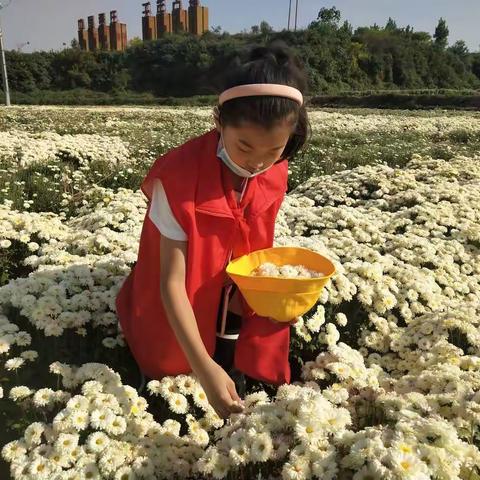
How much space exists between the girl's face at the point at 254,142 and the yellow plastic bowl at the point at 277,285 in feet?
1.57

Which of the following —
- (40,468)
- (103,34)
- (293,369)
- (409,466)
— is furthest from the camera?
(103,34)

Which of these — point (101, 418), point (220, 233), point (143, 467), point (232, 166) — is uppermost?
point (232, 166)

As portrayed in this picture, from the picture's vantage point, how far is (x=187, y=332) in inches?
86.8

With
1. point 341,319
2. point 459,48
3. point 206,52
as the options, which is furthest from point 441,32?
point 341,319

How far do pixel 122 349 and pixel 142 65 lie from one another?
79928 millimetres

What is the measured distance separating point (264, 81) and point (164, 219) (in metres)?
0.69

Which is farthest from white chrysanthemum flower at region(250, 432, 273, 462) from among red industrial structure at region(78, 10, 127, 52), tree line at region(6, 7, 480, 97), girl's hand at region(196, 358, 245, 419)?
red industrial structure at region(78, 10, 127, 52)

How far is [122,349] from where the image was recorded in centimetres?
311

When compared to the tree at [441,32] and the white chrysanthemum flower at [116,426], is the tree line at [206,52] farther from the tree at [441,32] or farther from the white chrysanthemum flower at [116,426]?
the white chrysanthemum flower at [116,426]

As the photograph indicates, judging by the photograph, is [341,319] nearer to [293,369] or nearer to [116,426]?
[293,369]

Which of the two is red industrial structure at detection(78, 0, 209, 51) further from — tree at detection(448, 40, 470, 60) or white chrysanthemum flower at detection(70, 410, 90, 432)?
white chrysanthemum flower at detection(70, 410, 90, 432)

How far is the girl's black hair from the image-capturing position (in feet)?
6.85

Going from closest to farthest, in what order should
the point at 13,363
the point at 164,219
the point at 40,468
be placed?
the point at 40,468
the point at 164,219
the point at 13,363

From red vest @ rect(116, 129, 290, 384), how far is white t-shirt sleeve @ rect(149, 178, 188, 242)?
0.03 metres
